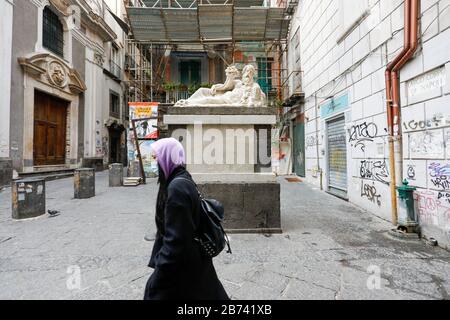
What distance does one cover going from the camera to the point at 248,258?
131 inches

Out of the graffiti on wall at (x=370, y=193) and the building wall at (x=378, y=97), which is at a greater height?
the building wall at (x=378, y=97)

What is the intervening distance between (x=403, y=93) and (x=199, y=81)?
16.4 meters

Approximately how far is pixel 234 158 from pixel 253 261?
6.48 ft

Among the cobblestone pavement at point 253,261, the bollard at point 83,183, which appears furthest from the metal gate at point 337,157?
the bollard at point 83,183

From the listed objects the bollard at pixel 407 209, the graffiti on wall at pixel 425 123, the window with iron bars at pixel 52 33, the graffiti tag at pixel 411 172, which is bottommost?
the bollard at pixel 407 209

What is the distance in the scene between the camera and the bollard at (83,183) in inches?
295

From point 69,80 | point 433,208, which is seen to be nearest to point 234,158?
point 433,208

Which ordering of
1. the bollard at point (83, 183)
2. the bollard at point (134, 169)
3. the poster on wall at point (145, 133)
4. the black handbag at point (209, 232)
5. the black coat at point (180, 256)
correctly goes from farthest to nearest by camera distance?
the poster on wall at point (145, 133), the bollard at point (134, 169), the bollard at point (83, 183), the black handbag at point (209, 232), the black coat at point (180, 256)

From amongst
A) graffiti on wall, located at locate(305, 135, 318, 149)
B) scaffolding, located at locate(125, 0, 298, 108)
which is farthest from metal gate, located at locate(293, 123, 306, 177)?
scaffolding, located at locate(125, 0, 298, 108)

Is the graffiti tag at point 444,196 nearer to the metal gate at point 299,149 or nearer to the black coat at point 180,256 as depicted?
the black coat at point 180,256

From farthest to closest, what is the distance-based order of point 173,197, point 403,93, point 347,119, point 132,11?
point 132,11 < point 347,119 < point 403,93 < point 173,197

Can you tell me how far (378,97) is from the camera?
535 cm
